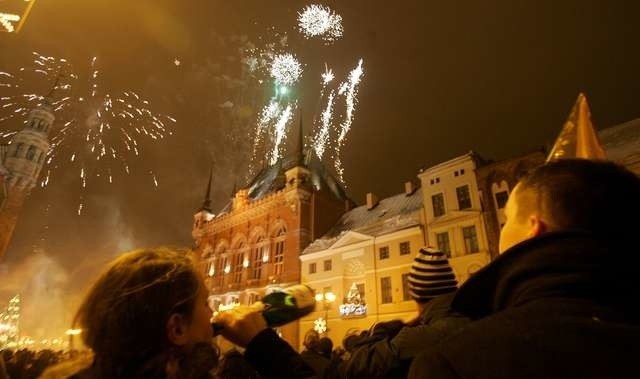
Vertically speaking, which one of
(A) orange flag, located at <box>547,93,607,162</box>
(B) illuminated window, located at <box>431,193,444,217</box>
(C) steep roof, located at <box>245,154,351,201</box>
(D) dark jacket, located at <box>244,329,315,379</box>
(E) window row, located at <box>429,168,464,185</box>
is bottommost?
(D) dark jacket, located at <box>244,329,315,379</box>

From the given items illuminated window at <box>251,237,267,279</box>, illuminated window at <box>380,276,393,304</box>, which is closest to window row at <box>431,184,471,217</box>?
illuminated window at <box>380,276,393,304</box>

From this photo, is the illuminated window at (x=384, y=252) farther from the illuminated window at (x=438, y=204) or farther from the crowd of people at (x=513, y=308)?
the crowd of people at (x=513, y=308)

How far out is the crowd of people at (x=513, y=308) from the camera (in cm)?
108

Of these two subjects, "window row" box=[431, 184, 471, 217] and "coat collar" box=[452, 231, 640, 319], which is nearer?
"coat collar" box=[452, 231, 640, 319]

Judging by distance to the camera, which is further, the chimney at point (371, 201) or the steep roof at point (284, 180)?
the steep roof at point (284, 180)

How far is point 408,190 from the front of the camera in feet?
103

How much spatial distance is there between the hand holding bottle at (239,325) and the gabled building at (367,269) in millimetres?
21614

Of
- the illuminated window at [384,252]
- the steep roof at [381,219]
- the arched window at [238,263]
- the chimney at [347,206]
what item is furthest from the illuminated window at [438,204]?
the arched window at [238,263]

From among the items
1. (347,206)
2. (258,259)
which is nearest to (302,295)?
(258,259)

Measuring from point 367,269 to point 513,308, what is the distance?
25.7m

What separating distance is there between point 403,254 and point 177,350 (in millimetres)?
24240

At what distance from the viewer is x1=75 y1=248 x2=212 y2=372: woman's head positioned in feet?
5.90

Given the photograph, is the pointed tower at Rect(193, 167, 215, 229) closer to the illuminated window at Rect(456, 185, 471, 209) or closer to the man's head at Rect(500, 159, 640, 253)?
the illuminated window at Rect(456, 185, 471, 209)

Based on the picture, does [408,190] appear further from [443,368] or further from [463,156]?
[443,368]
